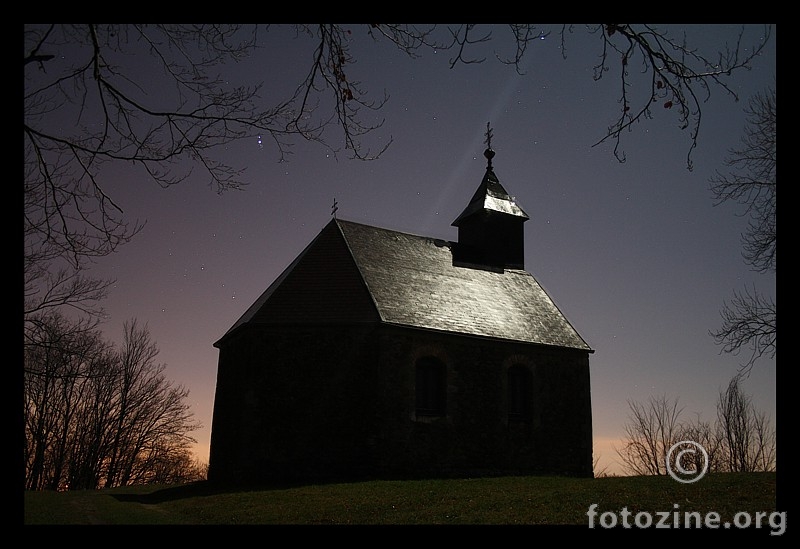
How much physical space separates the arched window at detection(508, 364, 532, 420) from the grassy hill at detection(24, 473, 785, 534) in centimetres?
→ 421

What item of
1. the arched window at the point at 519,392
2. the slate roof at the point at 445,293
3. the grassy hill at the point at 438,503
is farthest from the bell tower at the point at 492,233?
the grassy hill at the point at 438,503

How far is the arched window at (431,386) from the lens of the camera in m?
20.5

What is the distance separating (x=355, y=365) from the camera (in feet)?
65.2

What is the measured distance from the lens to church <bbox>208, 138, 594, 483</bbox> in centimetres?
1948

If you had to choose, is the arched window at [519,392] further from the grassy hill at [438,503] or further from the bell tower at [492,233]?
the bell tower at [492,233]

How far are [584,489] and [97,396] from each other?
1142 inches

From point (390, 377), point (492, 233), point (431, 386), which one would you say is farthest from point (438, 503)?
point (492, 233)

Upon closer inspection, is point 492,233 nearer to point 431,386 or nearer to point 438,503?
point 431,386

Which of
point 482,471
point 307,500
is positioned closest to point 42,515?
point 307,500

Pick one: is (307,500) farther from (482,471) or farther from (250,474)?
(482,471)

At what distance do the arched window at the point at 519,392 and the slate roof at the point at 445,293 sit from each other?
43.6 inches

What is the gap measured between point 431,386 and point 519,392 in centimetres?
346

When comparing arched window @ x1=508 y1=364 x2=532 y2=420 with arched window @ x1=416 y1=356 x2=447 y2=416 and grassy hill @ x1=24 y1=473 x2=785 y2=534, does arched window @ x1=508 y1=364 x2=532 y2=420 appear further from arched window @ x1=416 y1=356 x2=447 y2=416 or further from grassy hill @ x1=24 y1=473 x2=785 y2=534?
grassy hill @ x1=24 y1=473 x2=785 y2=534

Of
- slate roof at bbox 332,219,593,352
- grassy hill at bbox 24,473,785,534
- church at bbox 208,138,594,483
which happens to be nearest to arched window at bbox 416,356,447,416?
church at bbox 208,138,594,483
